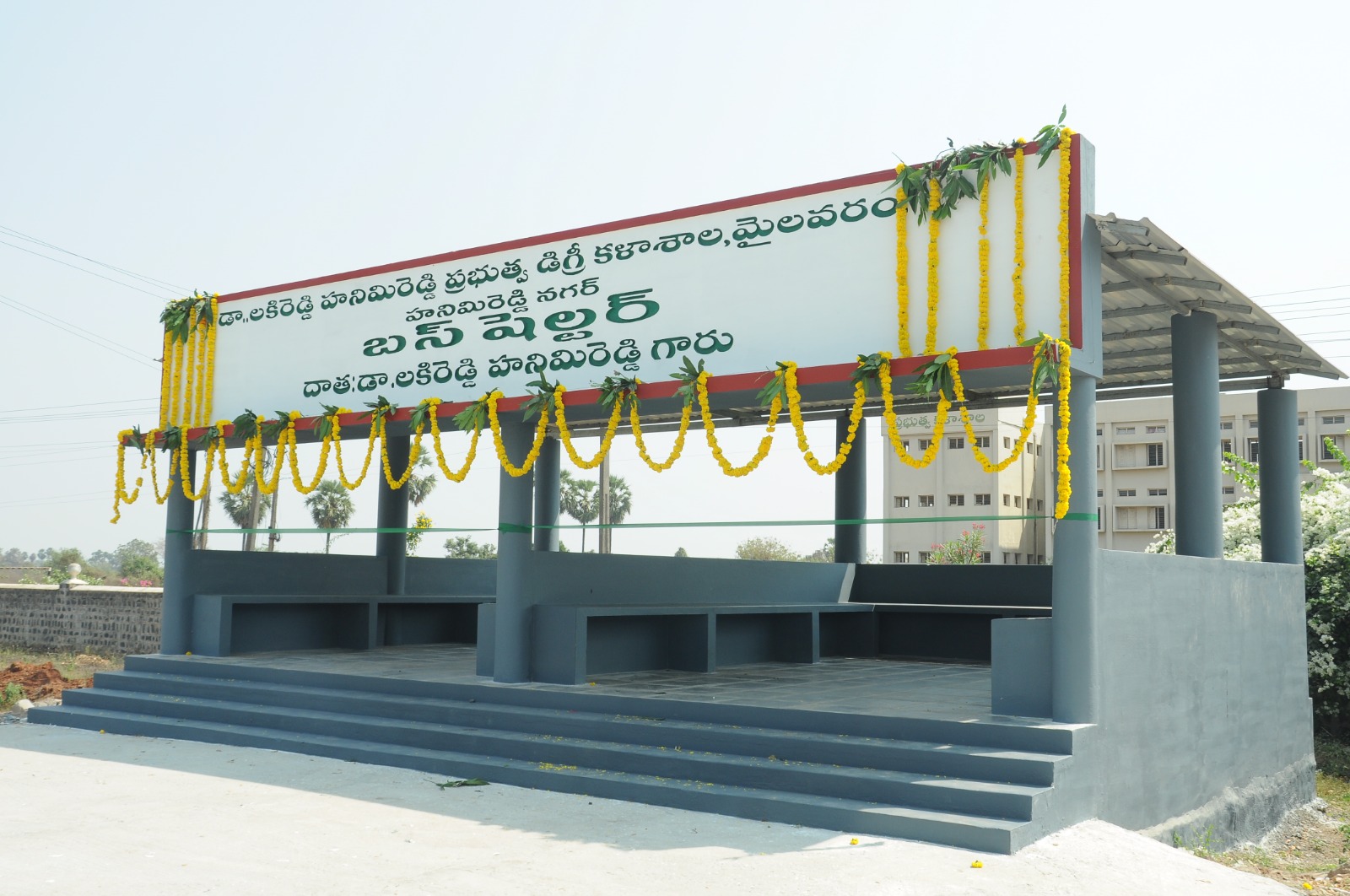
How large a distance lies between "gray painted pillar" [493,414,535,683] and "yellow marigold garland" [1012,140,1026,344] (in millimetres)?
4218

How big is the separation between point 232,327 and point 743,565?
19.2 feet

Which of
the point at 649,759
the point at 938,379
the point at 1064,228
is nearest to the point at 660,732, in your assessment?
the point at 649,759

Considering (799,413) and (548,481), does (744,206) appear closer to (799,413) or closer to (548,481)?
(799,413)

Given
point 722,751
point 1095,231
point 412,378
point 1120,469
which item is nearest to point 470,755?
point 722,751

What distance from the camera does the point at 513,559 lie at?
9.79 meters

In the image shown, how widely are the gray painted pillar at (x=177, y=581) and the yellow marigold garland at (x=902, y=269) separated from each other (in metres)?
7.78

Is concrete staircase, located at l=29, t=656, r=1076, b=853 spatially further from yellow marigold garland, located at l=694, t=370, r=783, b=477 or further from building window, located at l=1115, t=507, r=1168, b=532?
building window, located at l=1115, t=507, r=1168, b=532

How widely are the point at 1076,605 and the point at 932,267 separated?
2.35m

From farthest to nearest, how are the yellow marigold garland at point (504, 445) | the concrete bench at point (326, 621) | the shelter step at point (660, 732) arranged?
the concrete bench at point (326, 621) → the yellow marigold garland at point (504, 445) → the shelter step at point (660, 732)

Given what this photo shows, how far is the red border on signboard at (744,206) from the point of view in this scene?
7.47 m

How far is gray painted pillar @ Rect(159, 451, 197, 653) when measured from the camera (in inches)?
481

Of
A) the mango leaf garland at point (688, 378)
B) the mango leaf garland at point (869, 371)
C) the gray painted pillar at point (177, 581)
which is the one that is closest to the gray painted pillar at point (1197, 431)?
the mango leaf garland at point (869, 371)

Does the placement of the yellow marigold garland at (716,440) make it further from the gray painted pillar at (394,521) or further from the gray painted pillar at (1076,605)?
the gray painted pillar at (394,521)

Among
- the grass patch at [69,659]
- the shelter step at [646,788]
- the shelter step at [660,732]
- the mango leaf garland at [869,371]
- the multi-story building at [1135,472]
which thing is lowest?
the grass patch at [69,659]
